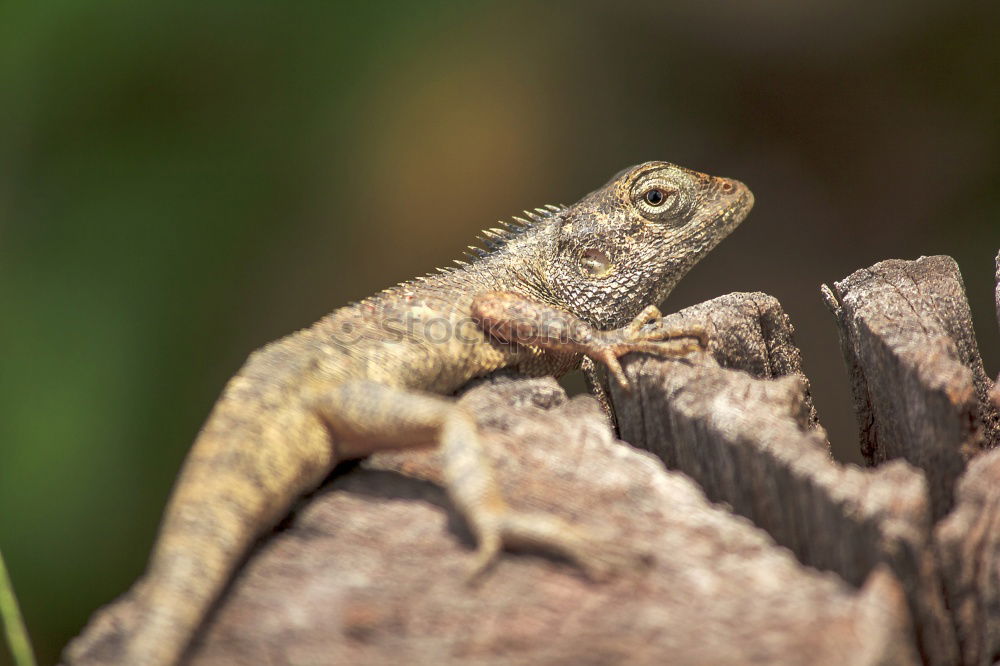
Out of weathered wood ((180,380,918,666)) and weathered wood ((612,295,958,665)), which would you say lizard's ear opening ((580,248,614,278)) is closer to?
weathered wood ((612,295,958,665))

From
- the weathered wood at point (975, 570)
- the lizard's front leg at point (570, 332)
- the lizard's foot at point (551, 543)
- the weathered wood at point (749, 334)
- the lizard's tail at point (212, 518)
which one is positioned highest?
the weathered wood at point (749, 334)

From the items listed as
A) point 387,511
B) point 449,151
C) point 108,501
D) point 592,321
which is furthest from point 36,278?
point 387,511

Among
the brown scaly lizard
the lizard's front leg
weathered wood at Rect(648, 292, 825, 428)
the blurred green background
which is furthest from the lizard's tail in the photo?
the blurred green background

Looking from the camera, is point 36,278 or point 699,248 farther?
point 36,278

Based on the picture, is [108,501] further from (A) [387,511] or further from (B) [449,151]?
(A) [387,511]

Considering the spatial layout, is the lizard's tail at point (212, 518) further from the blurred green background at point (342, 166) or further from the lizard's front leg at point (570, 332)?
the blurred green background at point (342, 166)

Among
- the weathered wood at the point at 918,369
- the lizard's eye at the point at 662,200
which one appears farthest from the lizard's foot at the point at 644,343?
the lizard's eye at the point at 662,200

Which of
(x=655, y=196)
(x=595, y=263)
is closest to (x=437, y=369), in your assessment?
(x=595, y=263)
